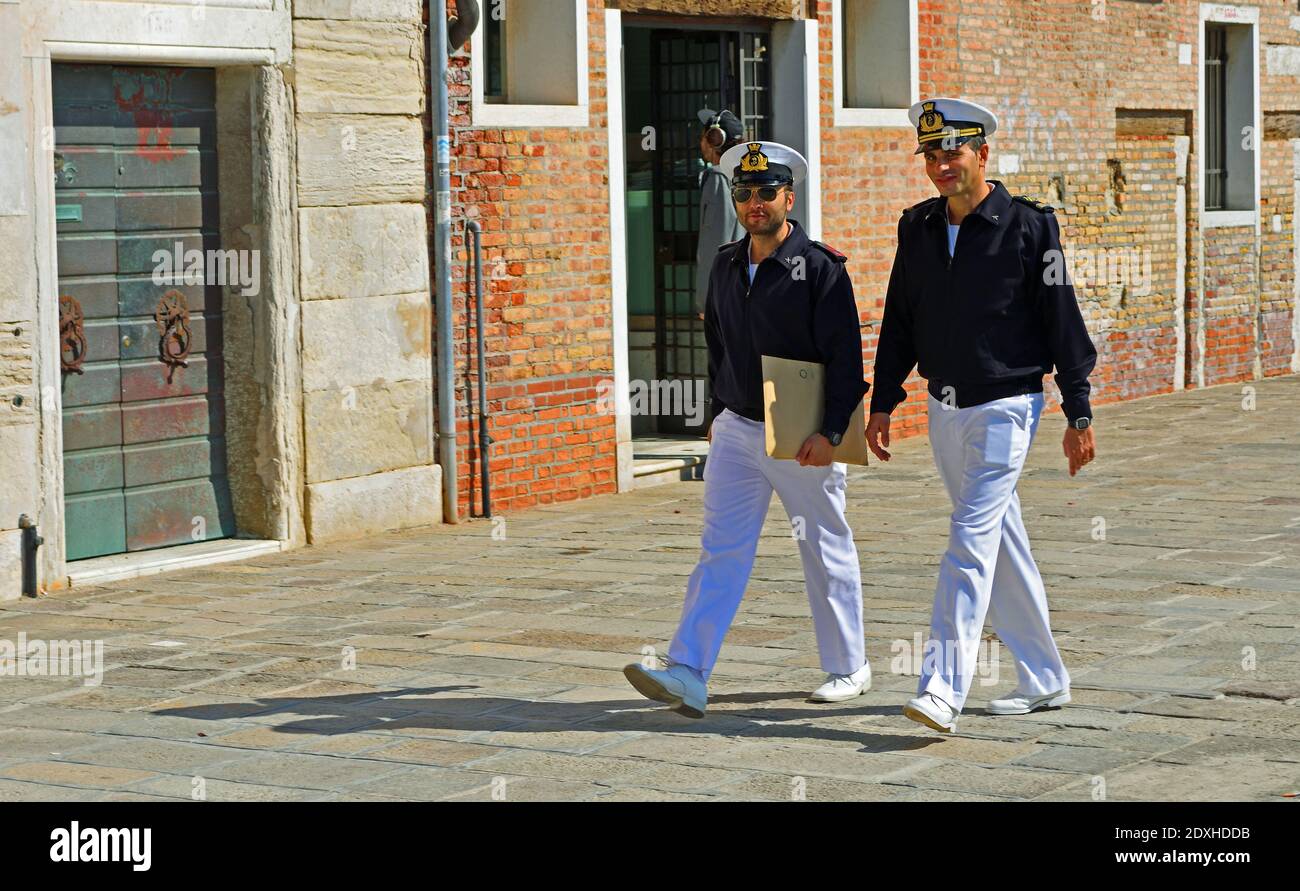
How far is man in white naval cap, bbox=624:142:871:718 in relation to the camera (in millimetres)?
6855

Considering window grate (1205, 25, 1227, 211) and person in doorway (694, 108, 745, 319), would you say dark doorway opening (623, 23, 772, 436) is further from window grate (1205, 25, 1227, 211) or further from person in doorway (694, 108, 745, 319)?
window grate (1205, 25, 1227, 211)

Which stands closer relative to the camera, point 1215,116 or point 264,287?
point 264,287

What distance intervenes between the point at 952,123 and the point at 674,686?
198 cm

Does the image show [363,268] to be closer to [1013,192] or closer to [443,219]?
[443,219]

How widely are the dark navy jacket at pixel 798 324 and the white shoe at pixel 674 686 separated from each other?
2.87ft

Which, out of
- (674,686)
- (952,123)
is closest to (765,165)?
(952,123)

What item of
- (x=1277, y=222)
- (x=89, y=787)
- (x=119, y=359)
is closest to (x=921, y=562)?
(x=119, y=359)

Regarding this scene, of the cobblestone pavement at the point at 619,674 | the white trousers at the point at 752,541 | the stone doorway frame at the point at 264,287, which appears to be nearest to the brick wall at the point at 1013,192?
the cobblestone pavement at the point at 619,674

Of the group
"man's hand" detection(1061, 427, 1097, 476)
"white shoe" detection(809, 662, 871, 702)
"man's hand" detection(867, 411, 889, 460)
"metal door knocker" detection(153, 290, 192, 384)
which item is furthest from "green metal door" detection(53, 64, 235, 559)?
"man's hand" detection(1061, 427, 1097, 476)

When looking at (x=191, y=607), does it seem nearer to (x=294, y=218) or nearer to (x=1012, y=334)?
(x=294, y=218)

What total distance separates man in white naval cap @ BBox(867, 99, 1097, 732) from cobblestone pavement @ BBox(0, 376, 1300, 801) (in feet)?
1.41

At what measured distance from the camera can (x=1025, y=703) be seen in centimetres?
682

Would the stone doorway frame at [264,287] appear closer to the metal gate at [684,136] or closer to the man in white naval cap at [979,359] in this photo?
the metal gate at [684,136]

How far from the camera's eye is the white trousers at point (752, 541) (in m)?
6.88
